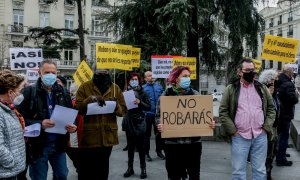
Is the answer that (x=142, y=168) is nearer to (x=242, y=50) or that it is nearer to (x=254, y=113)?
(x=254, y=113)

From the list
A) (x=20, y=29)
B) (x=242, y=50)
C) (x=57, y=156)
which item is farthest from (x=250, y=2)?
(x=20, y=29)

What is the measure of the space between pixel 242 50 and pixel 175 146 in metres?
8.16

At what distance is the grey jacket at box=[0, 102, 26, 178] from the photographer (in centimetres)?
314

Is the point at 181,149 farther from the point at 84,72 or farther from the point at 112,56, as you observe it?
the point at 84,72

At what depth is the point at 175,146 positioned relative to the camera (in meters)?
4.68

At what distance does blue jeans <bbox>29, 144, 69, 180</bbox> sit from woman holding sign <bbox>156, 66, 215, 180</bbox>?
4.08ft

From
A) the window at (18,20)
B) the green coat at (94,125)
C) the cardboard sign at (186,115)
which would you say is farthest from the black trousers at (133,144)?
the window at (18,20)

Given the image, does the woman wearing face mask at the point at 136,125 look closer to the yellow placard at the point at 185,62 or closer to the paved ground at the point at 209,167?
the paved ground at the point at 209,167

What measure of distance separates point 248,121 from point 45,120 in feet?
7.96

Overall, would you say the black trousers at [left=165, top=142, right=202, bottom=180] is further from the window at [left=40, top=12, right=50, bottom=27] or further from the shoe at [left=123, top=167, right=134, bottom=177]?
the window at [left=40, top=12, right=50, bottom=27]

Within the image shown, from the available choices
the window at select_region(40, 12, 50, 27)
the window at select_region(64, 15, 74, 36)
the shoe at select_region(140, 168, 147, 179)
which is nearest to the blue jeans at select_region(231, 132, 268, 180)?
the shoe at select_region(140, 168, 147, 179)

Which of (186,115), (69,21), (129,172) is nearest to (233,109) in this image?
(186,115)

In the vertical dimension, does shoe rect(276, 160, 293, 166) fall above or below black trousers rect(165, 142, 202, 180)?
below

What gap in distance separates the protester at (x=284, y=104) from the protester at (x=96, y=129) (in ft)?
11.1
